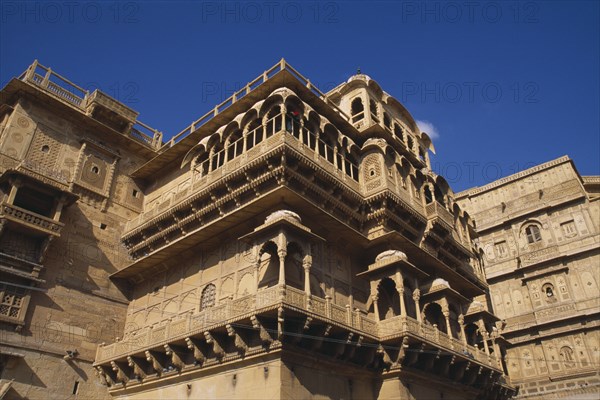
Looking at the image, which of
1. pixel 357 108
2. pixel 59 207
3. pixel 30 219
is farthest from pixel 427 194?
pixel 30 219

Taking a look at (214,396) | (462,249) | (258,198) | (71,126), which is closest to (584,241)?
(462,249)

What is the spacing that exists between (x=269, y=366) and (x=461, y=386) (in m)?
9.04

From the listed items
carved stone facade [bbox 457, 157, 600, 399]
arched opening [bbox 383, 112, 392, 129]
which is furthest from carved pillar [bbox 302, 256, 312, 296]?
carved stone facade [bbox 457, 157, 600, 399]

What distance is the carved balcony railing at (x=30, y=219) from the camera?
16.0 m

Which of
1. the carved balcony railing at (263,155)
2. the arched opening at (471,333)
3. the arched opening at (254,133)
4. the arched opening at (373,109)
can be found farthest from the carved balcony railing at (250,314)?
the arched opening at (373,109)

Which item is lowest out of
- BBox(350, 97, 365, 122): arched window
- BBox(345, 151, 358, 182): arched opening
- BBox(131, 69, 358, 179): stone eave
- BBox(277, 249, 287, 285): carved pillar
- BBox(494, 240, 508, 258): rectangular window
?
BBox(277, 249, 287, 285): carved pillar

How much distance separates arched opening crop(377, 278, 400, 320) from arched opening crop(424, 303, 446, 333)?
2.45 m

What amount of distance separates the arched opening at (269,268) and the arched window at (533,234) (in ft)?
78.6

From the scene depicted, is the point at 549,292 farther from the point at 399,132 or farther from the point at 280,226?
the point at 280,226

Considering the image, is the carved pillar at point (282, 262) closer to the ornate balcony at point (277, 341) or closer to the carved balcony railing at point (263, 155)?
the ornate balcony at point (277, 341)

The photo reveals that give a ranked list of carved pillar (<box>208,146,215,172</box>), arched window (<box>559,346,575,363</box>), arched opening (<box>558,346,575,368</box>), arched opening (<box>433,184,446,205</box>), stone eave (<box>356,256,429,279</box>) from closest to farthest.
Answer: stone eave (<box>356,256,429,279</box>) < carved pillar (<box>208,146,215,172</box>) < arched opening (<box>433,184,446,205</box>) < arched opening (<box>558,346,575,368</box>) < arched window (<box>559,346,575,363</box>)

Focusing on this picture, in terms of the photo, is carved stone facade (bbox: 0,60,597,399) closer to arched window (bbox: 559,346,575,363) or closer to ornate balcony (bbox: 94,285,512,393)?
ornate balcony (bbox: 94,285,512,393)

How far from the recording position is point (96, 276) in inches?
727

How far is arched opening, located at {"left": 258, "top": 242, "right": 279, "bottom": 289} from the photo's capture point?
1372cm
